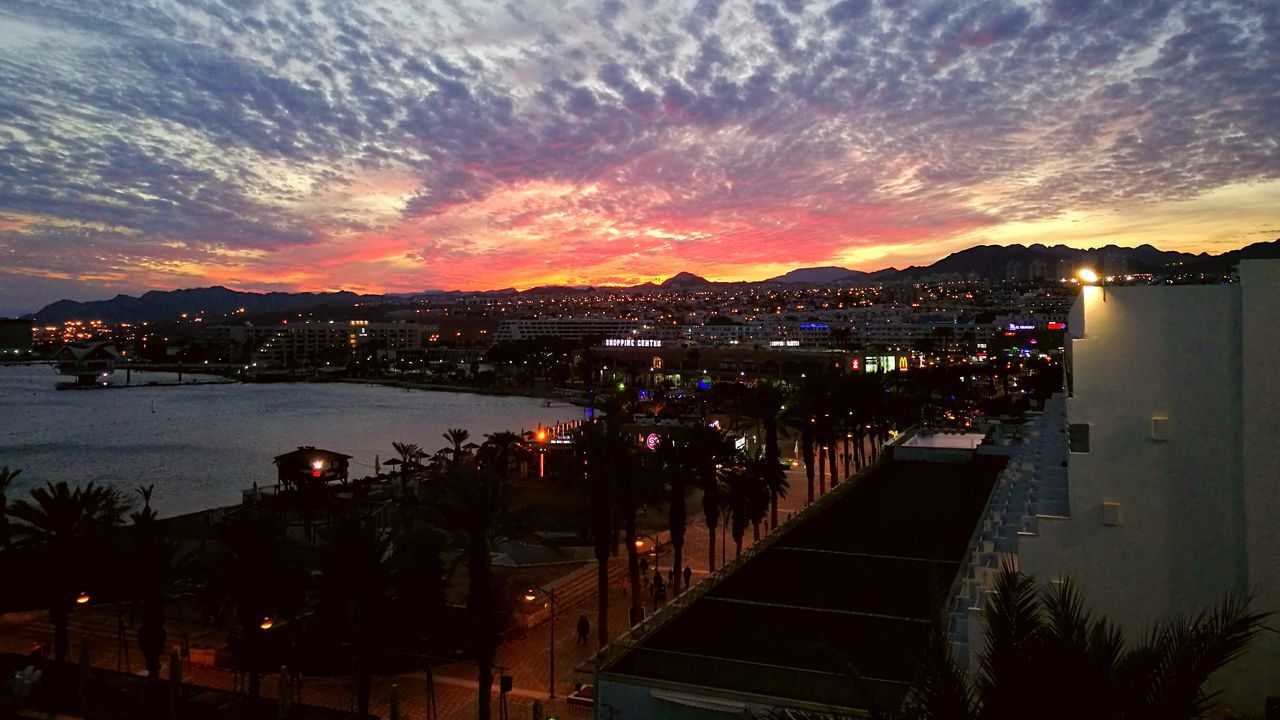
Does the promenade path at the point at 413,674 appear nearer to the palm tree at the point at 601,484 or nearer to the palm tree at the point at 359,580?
the palm tree at the point at 601,484

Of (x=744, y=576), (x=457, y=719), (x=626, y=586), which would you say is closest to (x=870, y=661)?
(x=744, y=576)

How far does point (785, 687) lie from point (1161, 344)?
412cm

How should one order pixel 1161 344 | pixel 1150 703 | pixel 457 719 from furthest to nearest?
pixel 457 719
pixel 1161 344
pixel 1150 703

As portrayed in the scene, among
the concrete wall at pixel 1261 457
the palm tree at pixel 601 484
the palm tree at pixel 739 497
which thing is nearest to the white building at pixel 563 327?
the palm tree at pixel 739 497

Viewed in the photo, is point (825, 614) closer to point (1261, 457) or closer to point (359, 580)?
point (1261, 457)

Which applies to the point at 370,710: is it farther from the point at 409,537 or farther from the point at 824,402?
the point at 824,402

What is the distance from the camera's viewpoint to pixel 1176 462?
20.9ft

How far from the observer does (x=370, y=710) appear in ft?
35.6

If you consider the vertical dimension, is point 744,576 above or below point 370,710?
above

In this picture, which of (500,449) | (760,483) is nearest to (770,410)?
(760,483)

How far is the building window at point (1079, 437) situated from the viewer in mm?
6680

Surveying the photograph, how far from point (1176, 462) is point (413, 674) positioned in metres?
10.4

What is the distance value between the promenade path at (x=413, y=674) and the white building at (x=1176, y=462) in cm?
505

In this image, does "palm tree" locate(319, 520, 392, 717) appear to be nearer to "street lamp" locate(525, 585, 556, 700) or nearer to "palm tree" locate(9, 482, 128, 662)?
"street lamp" locate(525, 585, 556, 700)
